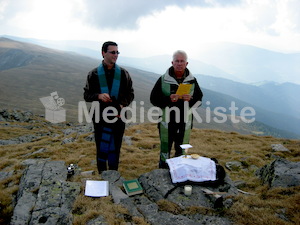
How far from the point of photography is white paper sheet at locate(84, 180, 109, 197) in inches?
214

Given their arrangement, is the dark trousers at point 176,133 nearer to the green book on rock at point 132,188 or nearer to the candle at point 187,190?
the green book on rock at point 132,188

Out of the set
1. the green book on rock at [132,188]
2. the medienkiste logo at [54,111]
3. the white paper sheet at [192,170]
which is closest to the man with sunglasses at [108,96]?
the green book on rock at [132,188]

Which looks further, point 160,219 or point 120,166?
point 120,166

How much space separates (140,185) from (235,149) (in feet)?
28.0

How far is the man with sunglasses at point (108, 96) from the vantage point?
20.7 feet

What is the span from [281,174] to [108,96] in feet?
18.5

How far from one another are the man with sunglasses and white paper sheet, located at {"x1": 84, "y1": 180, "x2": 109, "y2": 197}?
120 cm

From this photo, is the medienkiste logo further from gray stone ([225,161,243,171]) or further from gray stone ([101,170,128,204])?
gray stone ([101,170,128,204])

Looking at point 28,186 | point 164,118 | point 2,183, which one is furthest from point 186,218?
point 2,183

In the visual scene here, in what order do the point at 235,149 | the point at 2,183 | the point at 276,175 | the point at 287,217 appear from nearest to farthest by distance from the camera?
the point at 287,217 < the point at 276,175 < the point at 2,183 < the point at 235,149

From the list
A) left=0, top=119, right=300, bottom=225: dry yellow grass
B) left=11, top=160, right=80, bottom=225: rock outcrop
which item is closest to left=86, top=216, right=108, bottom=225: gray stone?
left=0, top=119, right=300, bottom=225: dry yellow grass

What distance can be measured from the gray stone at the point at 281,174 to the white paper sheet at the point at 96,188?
486 cm

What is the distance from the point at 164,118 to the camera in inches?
280

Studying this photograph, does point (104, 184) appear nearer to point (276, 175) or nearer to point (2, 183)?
point (2, 183)
